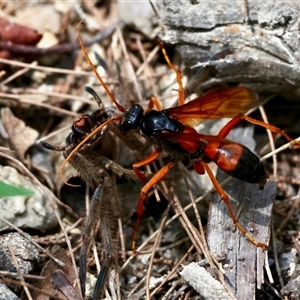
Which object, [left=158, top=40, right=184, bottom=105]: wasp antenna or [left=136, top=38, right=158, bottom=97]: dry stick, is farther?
[left=136, top=38, right=158, bottom=97]: dry stick

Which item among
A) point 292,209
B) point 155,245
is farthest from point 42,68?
point 292,209

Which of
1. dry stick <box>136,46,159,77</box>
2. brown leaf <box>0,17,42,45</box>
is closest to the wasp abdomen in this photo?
dry stick <box>136,46,159,77</box>

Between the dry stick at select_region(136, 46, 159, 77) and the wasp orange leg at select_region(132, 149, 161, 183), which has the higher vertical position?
the dry stick at select_region(136, 46, 159, 77)

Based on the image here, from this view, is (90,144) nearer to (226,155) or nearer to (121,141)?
(121,141)

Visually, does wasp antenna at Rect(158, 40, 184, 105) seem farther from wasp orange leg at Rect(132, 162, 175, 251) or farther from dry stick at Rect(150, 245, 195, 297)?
dry stick at Rect(150, 245, 195, 297)

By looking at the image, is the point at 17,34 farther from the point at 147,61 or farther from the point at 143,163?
the point at 143,163

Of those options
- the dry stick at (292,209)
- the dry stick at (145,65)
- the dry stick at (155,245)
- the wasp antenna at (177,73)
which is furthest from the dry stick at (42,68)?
the dry stick at (292,209)

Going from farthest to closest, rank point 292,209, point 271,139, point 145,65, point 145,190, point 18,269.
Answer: point 145,65
point 271,139
point 292,209
point 145,190
point 18,269
